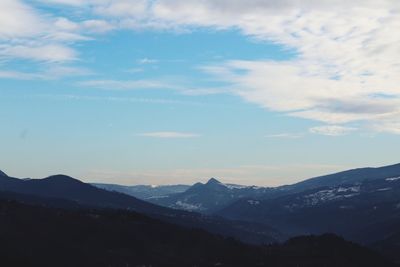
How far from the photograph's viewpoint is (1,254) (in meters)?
198

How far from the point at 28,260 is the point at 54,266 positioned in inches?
349

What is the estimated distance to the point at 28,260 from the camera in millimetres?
197750

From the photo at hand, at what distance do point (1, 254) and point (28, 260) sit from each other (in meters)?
9.38

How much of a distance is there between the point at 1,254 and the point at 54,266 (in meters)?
18.2

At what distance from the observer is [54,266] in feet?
653
